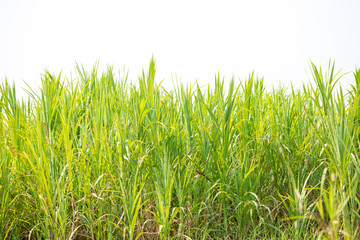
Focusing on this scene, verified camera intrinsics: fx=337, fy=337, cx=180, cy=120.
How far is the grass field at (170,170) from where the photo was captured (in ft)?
7.21

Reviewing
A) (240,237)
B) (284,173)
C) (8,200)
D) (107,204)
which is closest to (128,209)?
(107,204)

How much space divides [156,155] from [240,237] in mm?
827

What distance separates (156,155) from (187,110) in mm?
410

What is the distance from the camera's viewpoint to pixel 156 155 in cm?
241

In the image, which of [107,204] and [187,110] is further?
[187,110]

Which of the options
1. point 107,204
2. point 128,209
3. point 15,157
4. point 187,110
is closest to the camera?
point 128,209

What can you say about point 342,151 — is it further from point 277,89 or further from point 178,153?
point 277,89

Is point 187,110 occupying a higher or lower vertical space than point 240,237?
higher

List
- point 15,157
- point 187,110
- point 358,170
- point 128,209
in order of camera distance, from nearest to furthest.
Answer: point 358,170 → point 128,209 → point 187,110 → point 15,157

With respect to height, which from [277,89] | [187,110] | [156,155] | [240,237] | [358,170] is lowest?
[240,237]

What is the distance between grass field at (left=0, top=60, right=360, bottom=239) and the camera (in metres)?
2.20

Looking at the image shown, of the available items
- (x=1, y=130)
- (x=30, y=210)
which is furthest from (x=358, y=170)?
(x=1, y=130)

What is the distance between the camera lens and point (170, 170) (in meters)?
2.25

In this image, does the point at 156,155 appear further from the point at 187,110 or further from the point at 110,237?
the point at 110,237
